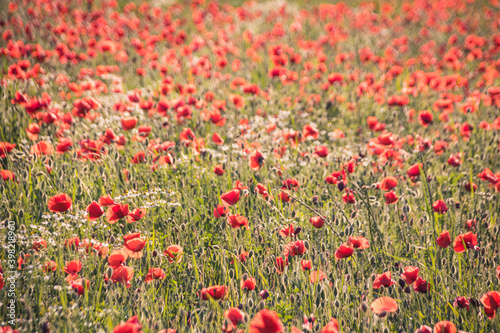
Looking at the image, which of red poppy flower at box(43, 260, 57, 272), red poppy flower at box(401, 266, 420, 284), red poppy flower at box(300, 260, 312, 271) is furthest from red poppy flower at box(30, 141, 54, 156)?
red poppy flower at box(401, 266, 420, 284)

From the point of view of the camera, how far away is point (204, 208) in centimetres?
262

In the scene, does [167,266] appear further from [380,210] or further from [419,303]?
[380,210]

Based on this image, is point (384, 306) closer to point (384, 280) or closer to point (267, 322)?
point (384, 280)

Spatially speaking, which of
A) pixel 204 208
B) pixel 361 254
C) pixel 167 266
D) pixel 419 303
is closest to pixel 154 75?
pixel 204 208

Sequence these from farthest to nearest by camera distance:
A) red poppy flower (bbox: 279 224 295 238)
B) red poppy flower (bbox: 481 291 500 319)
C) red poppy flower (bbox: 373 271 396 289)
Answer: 1. red poppy flower (bbox: 279 224 295 238)
2. red poppy flower (bbox: 373 271 396 289)
3. red poppy flower (bbox: 481 291 500 319)

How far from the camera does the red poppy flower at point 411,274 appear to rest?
184 cm

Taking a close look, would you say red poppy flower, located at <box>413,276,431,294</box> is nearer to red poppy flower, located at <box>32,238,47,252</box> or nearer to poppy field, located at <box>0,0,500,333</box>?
poppy field, located at <box>0,0,500,333</box>

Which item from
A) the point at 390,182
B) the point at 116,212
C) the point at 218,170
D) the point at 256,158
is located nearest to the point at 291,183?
the point at 256,158

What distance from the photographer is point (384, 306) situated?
1661 mm

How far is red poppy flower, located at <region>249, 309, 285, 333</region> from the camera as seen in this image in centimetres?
133

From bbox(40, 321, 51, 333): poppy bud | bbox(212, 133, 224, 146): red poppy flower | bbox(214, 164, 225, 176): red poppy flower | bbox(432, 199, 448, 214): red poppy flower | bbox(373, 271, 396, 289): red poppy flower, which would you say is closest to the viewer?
bbox(40, 321, 51, 333): poppy bud

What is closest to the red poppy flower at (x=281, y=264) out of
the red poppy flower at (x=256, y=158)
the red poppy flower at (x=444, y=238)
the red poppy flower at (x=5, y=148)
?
the red poppy flower at (x=256, y=158)

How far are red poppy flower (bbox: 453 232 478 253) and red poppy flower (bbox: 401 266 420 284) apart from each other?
1.19 feet

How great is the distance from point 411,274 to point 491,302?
0.34 m
